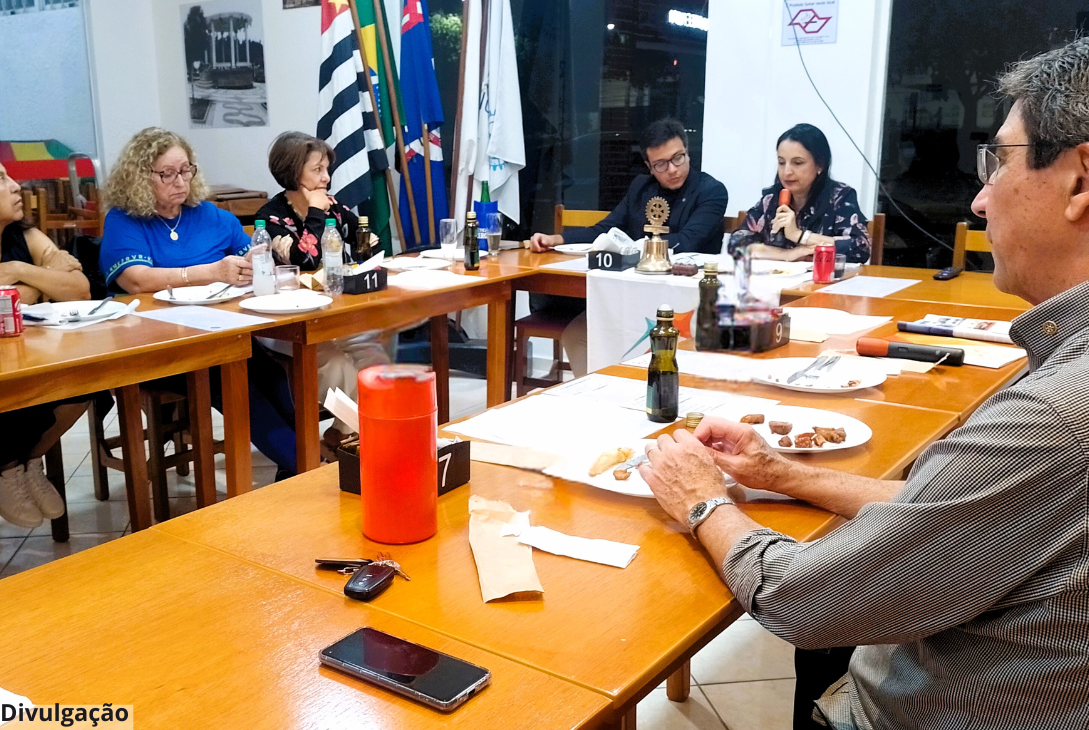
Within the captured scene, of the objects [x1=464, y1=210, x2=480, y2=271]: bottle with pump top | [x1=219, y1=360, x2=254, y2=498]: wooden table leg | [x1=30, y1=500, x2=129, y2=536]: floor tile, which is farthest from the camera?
[x1=464, y1=210, x2=480, y2=271]: bottle with pump top

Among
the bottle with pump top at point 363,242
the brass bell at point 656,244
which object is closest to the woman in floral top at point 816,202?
the brass bell at point 656,244

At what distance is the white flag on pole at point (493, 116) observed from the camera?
4793 millimetres

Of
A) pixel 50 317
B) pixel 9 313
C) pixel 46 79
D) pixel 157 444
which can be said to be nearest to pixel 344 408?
pixel 9 313

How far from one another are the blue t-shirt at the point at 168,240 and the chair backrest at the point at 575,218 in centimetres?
145

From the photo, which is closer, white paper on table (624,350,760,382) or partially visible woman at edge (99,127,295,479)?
Result: white paper on table (624,350,760,382)

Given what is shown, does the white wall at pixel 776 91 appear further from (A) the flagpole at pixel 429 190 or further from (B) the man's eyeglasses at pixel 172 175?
(B) the man's eyeglasses at pixel 172 175

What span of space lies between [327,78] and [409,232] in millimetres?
879

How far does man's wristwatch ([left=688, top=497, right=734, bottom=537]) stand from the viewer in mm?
1110

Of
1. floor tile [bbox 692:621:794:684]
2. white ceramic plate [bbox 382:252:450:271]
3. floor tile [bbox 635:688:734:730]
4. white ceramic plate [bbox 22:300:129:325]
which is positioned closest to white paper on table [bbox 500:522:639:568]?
floor tile [bbox 635:688:734:730]

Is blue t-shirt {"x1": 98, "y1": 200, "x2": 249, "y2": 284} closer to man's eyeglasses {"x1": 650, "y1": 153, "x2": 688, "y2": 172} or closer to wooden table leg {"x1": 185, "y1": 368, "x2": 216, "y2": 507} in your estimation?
wooden table leg {"x1": 185, "y1": 368, "x2": 216, "y2": 507}

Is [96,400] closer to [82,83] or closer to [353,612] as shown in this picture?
[353,612]

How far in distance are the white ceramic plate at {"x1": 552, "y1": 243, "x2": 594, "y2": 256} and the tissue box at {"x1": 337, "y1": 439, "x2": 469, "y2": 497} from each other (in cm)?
268

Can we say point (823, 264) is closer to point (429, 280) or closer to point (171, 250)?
point (429, 280)

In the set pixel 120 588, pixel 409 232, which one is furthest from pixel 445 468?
pixel 409 232
